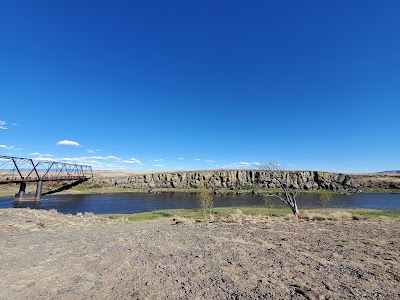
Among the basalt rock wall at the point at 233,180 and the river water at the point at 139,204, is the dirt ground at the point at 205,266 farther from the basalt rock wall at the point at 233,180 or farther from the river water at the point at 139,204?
the basalt rock wall at the point at 233,180

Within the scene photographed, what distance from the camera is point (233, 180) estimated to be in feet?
399

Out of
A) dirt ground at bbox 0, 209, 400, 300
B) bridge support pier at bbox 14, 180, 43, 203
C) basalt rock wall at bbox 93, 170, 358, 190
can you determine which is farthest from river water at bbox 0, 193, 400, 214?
basalt rock wall at bbox 93, 170, 358, 190

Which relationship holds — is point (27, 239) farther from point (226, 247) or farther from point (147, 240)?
point (226, 247)

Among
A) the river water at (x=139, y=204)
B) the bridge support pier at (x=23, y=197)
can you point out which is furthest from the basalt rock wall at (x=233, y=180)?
the bridge support pier at (x=23, y=197)

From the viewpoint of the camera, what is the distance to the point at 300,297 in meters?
7.41

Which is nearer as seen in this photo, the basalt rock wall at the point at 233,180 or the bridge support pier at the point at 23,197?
the bridge support pier at the point at 23,197

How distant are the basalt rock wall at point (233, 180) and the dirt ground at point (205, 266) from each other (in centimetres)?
9959

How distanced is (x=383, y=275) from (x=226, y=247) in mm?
7062

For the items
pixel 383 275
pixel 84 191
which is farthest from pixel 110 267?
pixel 84 191

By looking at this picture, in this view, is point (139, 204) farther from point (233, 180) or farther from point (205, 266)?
point (233, 180)

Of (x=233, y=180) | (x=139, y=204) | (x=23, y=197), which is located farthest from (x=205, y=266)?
(x=233, y=180)

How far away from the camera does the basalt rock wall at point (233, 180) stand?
115 m

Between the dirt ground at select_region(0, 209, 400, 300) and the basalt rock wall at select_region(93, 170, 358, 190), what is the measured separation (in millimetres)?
99594

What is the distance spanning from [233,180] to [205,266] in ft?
371
